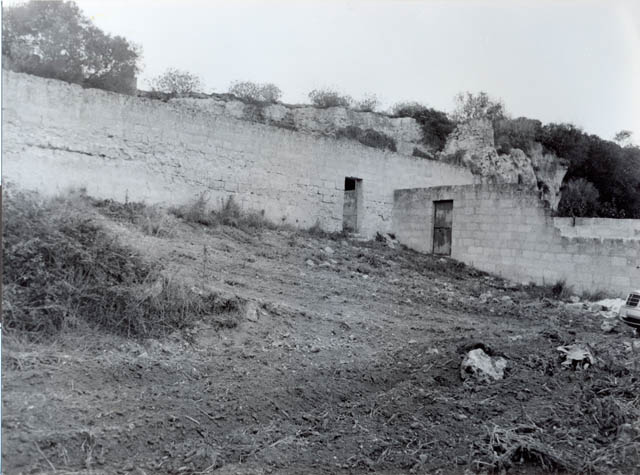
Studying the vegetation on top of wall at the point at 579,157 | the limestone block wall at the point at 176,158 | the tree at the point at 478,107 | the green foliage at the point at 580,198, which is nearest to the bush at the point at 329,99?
the vegetation on top of wall at the point at 579,157

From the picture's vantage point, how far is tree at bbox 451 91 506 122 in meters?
14.6

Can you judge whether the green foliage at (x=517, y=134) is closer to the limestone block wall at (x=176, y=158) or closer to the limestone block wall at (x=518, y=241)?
the limestone block wall at (x=176, y=158)

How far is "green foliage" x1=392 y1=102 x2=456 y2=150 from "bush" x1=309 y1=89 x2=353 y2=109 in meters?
2.14

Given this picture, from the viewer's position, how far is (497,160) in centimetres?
1823

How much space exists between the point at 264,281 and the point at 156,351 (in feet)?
8.15

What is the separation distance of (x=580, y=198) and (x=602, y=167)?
1.55 metres

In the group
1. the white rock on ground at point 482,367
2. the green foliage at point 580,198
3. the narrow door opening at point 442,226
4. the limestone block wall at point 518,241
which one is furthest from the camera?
the green foliage at point 580,198

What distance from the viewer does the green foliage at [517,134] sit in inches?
727

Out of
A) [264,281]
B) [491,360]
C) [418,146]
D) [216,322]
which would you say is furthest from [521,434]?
[418,146]

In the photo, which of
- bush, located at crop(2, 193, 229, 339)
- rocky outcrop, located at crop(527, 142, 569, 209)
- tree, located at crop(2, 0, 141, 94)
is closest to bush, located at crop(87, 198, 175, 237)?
bush, located at crop(2, 193, 229, 339)

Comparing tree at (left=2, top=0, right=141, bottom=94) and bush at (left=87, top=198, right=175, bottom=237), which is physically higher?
tree at (left=2, top=0, right=141, bottom=94)

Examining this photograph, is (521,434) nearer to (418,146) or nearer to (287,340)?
(287,340)

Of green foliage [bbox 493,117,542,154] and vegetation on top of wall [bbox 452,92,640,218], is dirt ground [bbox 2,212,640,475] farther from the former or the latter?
green foliage [bbox 493,117,542,154]

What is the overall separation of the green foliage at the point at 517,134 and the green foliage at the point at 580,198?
2.22 m
